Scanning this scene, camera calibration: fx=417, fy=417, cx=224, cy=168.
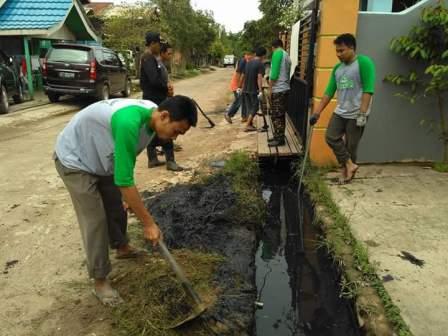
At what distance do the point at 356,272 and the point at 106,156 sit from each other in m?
2.00

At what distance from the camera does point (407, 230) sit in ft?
12.1

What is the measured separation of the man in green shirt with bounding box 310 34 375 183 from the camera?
444cm

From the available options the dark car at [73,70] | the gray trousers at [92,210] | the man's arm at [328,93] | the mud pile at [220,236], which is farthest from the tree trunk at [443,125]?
the dark car at [73,70]

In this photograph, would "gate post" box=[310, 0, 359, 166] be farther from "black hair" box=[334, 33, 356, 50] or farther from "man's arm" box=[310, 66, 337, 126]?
"black hair" box=[334, 33, 356, 50]

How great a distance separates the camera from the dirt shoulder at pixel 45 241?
2650 millimetres

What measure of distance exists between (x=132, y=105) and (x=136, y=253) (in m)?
1.47

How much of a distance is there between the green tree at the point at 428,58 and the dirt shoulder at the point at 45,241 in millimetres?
2626

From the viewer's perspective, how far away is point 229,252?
3510mm

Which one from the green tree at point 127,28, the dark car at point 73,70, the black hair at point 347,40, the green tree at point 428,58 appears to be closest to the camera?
the black hair at point 347,40

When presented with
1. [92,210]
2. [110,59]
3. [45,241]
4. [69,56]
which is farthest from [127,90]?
[92,210]

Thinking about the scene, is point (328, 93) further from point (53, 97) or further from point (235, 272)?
point (53, 97)

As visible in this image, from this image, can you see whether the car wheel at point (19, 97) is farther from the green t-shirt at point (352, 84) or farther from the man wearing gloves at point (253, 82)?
the green t-shirt at point (352, 84)

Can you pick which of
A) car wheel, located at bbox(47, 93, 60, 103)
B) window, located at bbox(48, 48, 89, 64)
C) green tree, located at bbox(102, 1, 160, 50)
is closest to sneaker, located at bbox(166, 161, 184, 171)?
window, located at bbox(48, 48, 89, 64)

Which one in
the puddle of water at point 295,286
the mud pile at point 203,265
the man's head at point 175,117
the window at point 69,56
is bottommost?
the puddle of water at point 295,286
